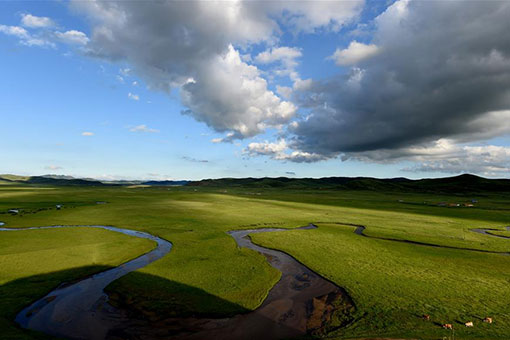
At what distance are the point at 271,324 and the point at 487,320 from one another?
15.2 m

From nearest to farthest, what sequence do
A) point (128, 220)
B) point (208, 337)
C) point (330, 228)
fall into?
point (208, 337), point (330, 228), point (128, 220)

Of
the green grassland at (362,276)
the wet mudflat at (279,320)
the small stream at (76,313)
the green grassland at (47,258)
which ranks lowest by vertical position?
the wet mudflat at (279,320)

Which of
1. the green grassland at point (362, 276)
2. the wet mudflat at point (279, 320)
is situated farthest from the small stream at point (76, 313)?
the wet mudflat at point (279, 320)

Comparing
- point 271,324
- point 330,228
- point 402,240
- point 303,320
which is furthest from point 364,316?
point 330,228

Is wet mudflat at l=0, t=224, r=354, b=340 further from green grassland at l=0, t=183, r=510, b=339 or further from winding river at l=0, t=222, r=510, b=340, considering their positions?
green grassland at l=0, t=183, r=510, b=339

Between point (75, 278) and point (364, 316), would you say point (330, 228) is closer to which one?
point (364, 316)

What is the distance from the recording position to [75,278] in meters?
25.7

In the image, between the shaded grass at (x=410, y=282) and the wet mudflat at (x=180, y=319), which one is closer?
the wet mudflat at (x=180, y=319)

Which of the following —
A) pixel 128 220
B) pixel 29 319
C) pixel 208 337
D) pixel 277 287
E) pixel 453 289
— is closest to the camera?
pixel 208 337

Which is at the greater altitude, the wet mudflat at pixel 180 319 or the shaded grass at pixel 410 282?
the shaded grass at pixel 410 282

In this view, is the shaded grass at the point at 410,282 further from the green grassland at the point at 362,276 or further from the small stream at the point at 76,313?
the small stream at the point at 76,313

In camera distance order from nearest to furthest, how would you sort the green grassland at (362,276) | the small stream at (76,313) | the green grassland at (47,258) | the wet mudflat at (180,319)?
the wet mudflat at (180,319) < the small stream at (76,313) < the green grassland at (362,276) < the green grassland at (47,258)

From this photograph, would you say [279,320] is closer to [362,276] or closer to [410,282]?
[362,276]

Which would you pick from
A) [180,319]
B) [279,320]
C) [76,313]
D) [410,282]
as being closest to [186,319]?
[180,319]
